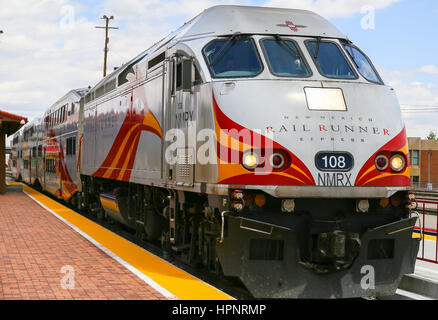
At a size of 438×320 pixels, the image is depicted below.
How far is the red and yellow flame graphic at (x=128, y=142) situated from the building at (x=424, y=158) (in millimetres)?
59851

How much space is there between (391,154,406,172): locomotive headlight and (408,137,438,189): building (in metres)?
63.2

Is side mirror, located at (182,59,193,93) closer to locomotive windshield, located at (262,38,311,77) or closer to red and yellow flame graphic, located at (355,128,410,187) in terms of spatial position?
locomotive windshield, located at (262,38,311,77)

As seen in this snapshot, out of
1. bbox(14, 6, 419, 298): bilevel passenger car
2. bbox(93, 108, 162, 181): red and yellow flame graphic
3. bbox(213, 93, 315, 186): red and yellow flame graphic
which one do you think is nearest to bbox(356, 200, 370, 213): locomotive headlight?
bbox(14, 6, 419, 298): bilevel passenger car

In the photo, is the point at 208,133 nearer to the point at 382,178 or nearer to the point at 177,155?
the point at 177,155

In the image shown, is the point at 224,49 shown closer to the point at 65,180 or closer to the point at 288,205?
the point at 288,205

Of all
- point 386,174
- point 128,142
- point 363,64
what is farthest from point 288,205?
point 128,142

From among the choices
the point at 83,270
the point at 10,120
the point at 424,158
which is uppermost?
the point at 10,120

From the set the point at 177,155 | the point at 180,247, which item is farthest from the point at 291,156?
the point at 180,247

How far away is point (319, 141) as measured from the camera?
693 centimetres

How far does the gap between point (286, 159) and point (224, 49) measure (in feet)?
6.23

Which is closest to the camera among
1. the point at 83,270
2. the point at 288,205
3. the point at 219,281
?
the point at 288,205

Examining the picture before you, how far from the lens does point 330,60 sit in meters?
7.87

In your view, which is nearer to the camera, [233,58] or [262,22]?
[233,58]
